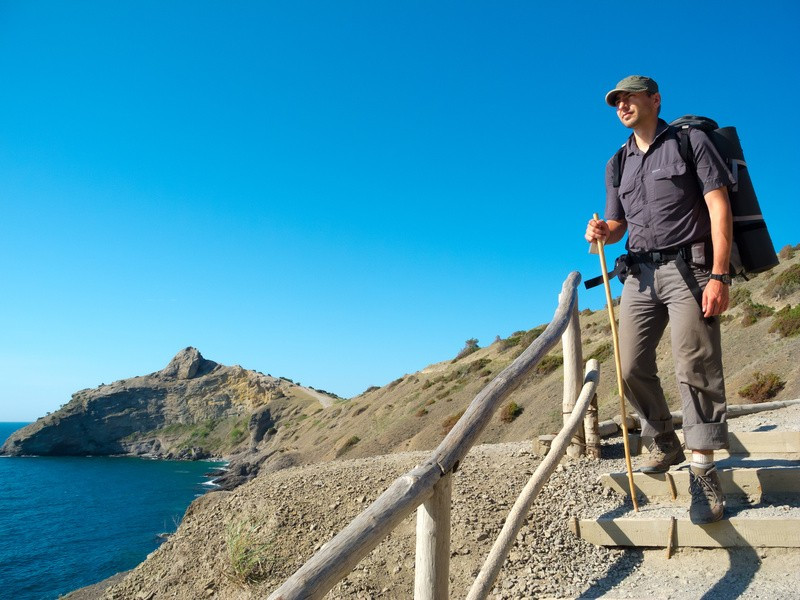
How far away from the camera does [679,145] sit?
389 cm

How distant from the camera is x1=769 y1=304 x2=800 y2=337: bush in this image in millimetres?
19875

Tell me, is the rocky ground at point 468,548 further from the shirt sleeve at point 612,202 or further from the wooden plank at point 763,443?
the shirt sleeve at point 612,202

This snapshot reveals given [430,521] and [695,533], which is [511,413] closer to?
[695,533]

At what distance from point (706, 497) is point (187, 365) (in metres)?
118

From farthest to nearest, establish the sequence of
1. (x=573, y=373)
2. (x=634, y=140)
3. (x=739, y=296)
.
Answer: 1. (x=739, y=296)
2. (x=573, y=373)
3. (x=634, y=140)

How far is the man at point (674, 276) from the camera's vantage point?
364 centimetres

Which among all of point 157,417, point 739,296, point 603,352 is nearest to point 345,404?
point 603,352

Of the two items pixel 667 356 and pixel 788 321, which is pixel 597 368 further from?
pixel 667 356

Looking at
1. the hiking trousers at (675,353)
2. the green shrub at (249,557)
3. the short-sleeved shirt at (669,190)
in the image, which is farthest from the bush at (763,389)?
the green shrub at (249,557)

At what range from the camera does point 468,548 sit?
458cm

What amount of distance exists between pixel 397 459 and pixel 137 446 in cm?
10700

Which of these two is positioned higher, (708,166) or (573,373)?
(708,166)

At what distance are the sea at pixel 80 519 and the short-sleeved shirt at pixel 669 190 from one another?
10777 mm

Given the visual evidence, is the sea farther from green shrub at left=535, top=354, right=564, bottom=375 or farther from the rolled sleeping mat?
green shrub at left=535, top=354, right=564, bottom=375
